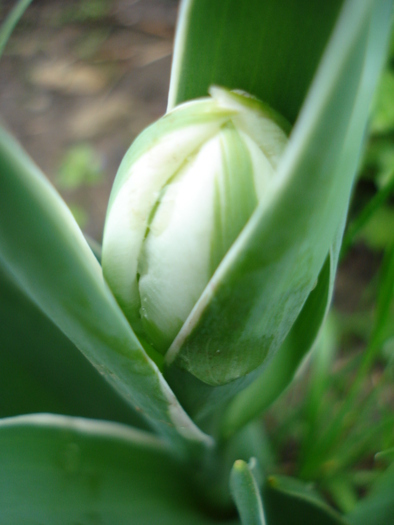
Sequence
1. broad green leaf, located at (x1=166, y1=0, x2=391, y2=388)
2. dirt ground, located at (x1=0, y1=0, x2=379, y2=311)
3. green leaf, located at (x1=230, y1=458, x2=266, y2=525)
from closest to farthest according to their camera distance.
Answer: broad green leaf, located at (x1=166, y1=0, x2=391, y2=388) → green leaf, located at (x1=230, y1=458, x2=266, y2=525) → dirt ground, located at (x1=0, y1=0, x2=379, y2=311)

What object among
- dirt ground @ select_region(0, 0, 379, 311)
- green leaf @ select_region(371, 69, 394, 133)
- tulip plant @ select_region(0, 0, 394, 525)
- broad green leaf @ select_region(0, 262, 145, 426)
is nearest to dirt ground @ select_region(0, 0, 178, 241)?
dirt ground @ select_region(0, 0, 379, 311)

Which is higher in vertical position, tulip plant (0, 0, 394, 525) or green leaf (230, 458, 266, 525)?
tulip plant (0, 0, 394, 525)

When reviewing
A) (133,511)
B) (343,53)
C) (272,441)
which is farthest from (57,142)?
(343,53)

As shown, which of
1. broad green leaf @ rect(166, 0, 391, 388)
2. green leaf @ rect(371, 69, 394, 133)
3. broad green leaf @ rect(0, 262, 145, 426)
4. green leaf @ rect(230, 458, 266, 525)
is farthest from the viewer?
green leaf @ rect(371, 69, 394, 133)

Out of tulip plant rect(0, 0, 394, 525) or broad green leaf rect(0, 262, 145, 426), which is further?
broad green leaf rect(0, 262, 145, 426)

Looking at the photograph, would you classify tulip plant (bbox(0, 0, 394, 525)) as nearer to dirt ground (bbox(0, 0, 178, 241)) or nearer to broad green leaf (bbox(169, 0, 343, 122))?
broad green leaf (bbox(169, 0, 343, 122))

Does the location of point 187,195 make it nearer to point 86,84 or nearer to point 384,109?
point 384,109

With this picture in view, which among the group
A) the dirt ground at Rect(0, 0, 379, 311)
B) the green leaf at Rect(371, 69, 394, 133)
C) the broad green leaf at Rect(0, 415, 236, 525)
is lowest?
the broad green leaf at Rect(0, 415, 236, 525)

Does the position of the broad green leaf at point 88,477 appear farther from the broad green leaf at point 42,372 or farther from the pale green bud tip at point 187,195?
the pale green bud tip at point 187,195

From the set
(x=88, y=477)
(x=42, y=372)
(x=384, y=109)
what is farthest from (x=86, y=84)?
(x=88, y=477)
